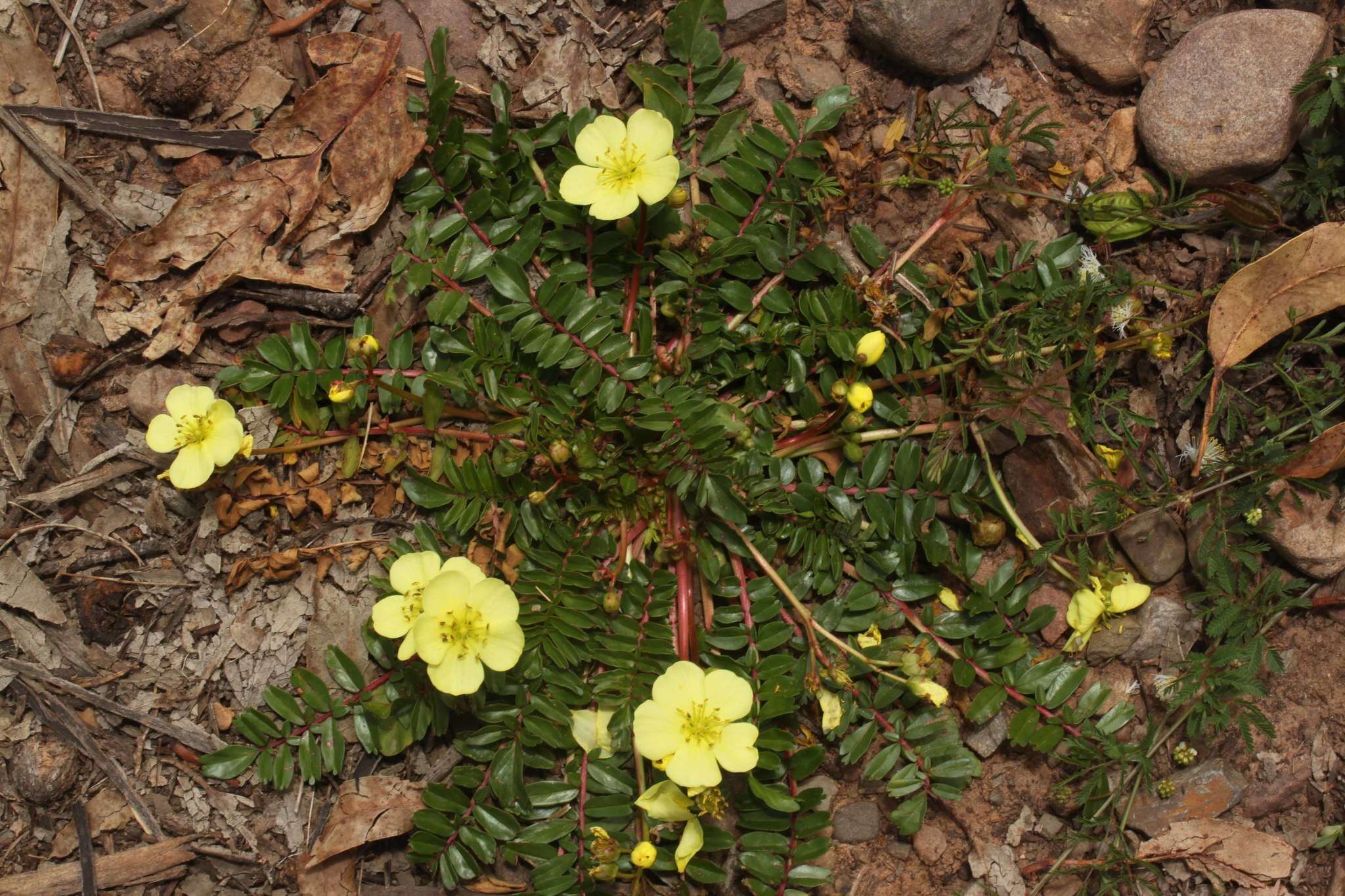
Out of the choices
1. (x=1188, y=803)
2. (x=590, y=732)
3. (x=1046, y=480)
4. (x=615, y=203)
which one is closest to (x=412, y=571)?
(x=590, y=732)

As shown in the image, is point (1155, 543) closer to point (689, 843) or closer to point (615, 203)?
point (689, 843)

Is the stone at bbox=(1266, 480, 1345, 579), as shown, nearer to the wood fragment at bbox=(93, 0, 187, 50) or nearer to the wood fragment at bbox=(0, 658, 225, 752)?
the wood fragment at bbox=(0, 658, 225, 752)

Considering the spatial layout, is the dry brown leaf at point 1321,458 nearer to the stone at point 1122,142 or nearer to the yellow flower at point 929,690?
the stone at point 1122,142

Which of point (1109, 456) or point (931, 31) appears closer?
point (1109, 456)

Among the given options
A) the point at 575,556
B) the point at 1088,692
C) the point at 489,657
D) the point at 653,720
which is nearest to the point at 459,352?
the point at 575,556

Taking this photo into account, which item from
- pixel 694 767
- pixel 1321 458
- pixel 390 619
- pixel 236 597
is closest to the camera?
pixel 694 767

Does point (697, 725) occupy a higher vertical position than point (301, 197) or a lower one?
lower

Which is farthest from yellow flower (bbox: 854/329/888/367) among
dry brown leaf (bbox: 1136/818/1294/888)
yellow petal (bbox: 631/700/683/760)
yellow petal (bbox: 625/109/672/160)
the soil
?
dry brown leaf (bbox: 1136/818/1294/888)
